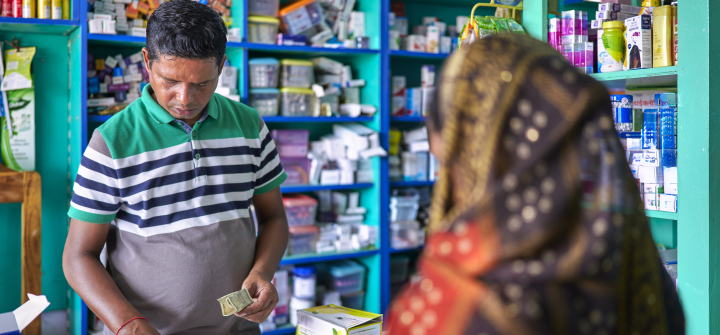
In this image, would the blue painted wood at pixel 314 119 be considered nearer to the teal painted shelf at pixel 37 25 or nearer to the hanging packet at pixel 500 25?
the teal painted shelf at pixel 37 25

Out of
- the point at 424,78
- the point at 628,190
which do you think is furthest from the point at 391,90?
the point at 628,190

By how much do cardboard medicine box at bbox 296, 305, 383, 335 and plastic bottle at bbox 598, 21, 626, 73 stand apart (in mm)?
1239

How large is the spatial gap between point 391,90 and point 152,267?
2.72 meters

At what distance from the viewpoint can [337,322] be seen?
1649 millimetres

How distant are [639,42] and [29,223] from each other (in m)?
2.87

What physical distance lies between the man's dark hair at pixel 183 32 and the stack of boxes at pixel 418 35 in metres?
2.43

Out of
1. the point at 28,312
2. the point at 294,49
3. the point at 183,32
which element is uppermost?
the point at 294,49

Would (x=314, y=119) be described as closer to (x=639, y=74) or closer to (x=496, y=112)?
(x=639, y=74)

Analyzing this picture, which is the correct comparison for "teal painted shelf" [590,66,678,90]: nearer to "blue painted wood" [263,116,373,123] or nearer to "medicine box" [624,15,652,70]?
"medicine box" [624,15,652,70]

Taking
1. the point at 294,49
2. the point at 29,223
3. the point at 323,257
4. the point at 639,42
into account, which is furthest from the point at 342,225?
the point at 639,42

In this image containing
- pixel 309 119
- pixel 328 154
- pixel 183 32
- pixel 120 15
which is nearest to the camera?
pixel 183 32

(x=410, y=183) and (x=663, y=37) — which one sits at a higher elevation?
(x=663, y=37)

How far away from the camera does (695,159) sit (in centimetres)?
167

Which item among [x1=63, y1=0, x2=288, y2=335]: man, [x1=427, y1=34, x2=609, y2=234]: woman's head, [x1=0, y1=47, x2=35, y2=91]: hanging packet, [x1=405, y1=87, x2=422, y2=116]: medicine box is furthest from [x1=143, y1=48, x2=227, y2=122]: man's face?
[x1=405, y1=87, x2=422, y2=116]: medicine box
